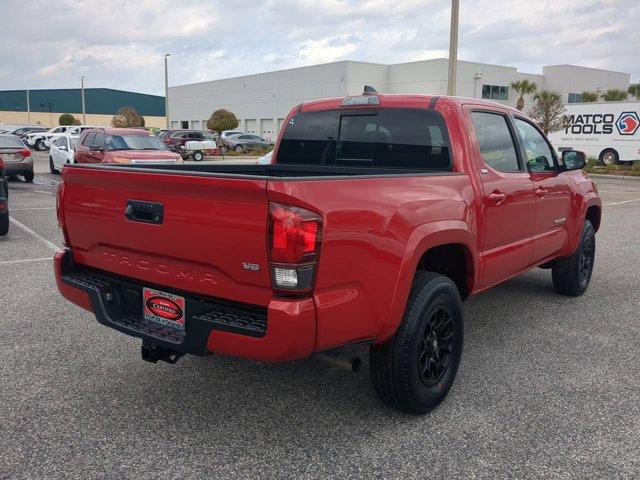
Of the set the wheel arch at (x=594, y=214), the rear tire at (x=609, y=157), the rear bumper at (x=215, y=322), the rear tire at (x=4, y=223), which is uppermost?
the rear tire at (x=609, y=157)

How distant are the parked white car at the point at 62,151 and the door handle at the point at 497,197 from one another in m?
18.4

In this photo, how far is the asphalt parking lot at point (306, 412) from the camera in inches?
115

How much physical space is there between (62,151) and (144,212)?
1985 cm

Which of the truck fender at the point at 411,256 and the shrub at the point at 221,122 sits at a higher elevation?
the shrub at the point at 221,122

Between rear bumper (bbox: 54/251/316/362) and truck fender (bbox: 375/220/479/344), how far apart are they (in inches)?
21.2

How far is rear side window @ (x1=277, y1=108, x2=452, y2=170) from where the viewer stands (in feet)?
13.4

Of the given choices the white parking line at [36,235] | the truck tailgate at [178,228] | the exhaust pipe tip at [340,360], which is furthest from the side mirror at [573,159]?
the white parking line at [36,235]

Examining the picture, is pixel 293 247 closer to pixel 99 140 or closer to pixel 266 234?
pixel 266 234

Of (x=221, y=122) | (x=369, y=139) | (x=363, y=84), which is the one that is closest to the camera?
(x=369, y=139)

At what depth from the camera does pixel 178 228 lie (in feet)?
9.44

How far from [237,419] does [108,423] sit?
729mm

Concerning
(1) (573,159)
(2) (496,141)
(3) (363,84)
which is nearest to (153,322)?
(2) (496,141)

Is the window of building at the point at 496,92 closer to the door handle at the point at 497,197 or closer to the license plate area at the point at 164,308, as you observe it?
the door handle at the point at 497,197

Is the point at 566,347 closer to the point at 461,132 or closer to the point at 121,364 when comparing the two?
the point at 461,132
